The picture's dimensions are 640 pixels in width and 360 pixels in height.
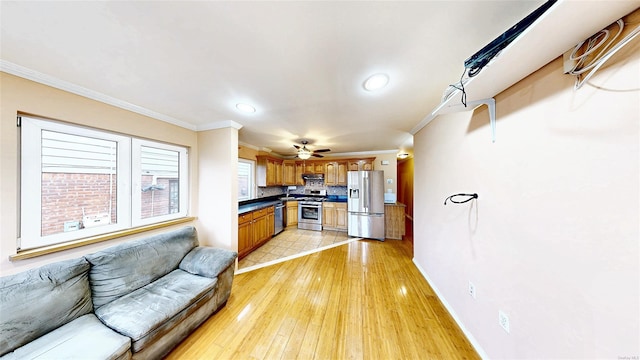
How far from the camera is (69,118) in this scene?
1.63 meters

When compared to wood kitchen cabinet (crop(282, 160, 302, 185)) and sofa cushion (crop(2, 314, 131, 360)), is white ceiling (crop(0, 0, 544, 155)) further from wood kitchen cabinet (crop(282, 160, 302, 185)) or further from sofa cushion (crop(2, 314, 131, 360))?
wood kitchen cabinet (crop(282, 160, 302, 185))

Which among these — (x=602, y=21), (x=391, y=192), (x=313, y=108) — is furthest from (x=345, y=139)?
(x=602, y=21)

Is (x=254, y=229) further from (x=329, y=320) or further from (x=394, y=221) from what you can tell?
(x=394, y=221)

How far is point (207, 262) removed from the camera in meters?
1.97

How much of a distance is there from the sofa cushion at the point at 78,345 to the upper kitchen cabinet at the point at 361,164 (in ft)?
15.5

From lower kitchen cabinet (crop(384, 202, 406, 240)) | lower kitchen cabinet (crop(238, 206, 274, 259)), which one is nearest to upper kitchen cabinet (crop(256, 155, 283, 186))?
lower kitchen cabinet (crop(238, 206, 274, 259))

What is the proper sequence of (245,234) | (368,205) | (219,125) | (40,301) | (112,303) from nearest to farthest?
(40,301)
(112,303)
(219,125)
(245,234)
(368,205)

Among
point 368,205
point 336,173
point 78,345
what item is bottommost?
point 78,345

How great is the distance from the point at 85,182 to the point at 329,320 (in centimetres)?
290

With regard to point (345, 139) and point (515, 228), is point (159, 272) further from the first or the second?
point (345, 139)

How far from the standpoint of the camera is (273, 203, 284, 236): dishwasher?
445 cm

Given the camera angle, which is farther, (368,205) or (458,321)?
(368,205)

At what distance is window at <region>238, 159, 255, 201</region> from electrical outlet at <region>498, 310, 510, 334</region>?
445 cm

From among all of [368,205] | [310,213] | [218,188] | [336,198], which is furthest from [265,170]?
[368,205]
